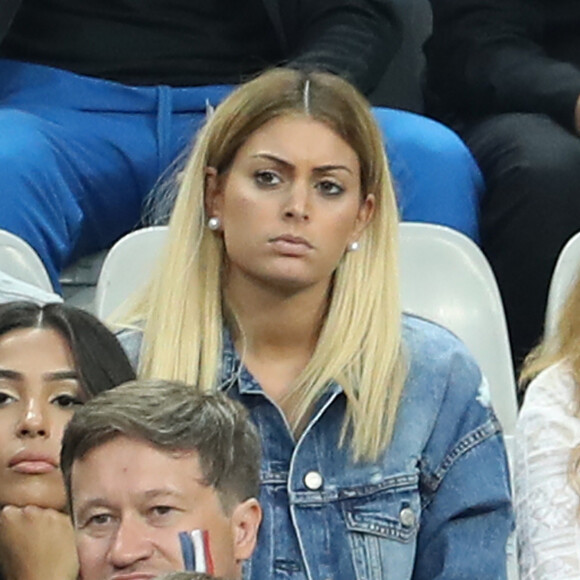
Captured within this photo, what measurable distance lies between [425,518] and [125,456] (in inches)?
15.9

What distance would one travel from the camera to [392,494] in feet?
4.61

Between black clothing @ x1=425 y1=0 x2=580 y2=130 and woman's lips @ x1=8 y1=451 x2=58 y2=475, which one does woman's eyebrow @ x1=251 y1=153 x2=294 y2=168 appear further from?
black clothing @ x1=425 y1=0 x2=580 y2=130

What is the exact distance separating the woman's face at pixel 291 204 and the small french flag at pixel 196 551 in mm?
394

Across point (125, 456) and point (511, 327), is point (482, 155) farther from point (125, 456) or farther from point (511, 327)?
point (125, 456)

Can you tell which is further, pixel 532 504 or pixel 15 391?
pixel 532 504

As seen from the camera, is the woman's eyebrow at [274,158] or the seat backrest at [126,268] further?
the seat backrest at [126,268]

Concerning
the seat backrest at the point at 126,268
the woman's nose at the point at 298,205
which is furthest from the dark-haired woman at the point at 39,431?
the seat backrest at the point at 126,268

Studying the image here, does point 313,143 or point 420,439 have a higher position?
point 313,143

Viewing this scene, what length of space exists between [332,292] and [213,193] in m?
0.15

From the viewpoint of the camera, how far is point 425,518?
4.69ft

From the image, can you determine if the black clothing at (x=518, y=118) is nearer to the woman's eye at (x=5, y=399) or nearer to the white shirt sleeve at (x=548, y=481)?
the white shirt sleeve at (x=548, y=481)

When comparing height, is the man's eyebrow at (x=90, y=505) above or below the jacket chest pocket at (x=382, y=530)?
below

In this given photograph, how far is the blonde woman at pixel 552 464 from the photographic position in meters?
1.43

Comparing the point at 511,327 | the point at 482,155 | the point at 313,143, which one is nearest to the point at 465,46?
the point at 482,155
